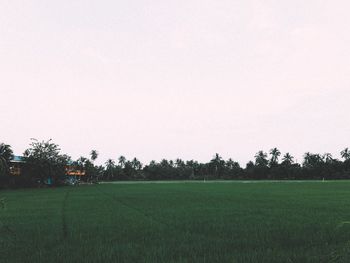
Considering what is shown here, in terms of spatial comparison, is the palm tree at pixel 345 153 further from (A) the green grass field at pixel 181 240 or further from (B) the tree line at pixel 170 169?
(A) the green grass field at pixel 181 240

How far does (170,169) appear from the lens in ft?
511

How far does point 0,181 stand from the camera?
6662cm

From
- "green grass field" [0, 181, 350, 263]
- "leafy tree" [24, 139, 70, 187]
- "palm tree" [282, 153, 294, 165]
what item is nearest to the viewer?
"green grass field" [0, 181, 350, 263]

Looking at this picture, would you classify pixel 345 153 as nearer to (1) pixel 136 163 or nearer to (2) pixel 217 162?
(2) pixel 217 162

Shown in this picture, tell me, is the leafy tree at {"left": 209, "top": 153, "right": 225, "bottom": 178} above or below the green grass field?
above

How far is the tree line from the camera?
73.4 meters

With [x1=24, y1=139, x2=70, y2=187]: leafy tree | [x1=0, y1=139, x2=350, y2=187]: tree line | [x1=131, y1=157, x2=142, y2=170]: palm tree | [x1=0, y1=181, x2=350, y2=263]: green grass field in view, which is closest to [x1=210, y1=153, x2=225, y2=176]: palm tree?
[x1=0, y1=139, x2=350, y2=187]: tree line

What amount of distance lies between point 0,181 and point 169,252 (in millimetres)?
65132

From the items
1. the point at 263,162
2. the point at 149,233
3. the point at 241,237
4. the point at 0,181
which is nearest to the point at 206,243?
the point at 241,237

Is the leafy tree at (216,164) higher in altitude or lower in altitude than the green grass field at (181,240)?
higher

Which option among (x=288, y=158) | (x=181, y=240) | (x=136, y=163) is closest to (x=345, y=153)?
(x=288, y=158)

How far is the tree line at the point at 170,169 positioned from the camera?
7344 cm

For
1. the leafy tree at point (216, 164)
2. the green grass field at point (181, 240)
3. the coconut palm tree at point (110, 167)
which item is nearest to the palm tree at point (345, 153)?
the leafy tree at point (216, 164)

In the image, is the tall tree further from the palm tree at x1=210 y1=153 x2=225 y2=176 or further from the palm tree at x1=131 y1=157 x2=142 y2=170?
the palm tree at x1=131 y1=157 x2=142 y2=170
